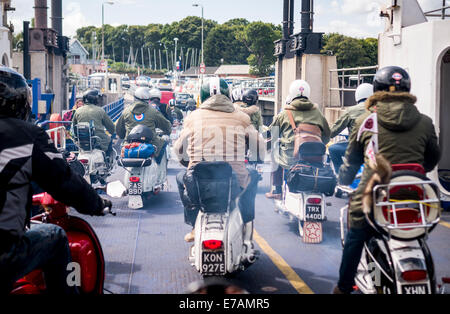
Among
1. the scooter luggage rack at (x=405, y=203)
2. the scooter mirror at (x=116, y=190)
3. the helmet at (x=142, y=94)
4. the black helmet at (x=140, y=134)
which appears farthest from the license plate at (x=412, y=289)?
the helmet at (x=142, y=94)

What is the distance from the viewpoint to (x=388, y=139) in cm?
404

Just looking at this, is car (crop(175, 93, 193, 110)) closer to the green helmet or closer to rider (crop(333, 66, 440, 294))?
the green helmet

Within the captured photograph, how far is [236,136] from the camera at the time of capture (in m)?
5.34

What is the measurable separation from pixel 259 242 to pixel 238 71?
128468mm

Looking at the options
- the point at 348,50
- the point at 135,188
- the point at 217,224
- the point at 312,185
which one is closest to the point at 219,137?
the point at 217,224

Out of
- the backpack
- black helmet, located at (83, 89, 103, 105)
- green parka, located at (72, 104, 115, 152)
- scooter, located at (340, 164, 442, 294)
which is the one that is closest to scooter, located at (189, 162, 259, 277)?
scooter, located at (340, 164, 442, 294)

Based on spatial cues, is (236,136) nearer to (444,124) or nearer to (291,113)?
(291,113)

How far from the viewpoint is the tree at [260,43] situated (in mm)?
110131

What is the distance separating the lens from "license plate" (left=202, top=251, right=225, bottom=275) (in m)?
4.66

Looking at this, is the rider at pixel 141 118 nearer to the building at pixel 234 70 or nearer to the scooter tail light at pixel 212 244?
the scooter tail light at pixel 212 244

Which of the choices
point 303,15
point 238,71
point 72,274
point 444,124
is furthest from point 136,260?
point 238,71

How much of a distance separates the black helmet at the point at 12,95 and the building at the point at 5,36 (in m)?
20.7
